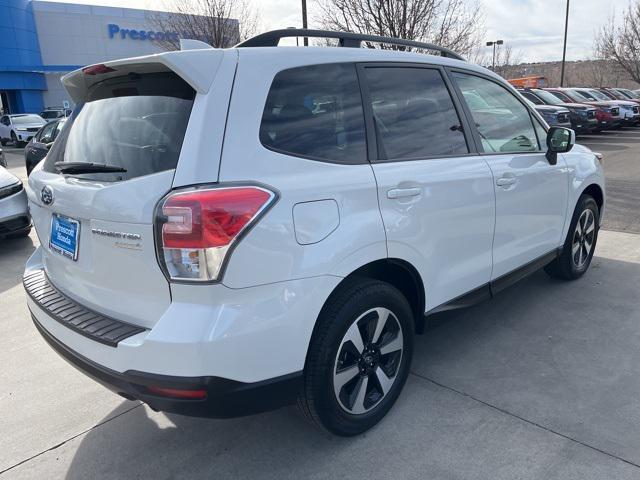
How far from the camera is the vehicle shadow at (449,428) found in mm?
2496

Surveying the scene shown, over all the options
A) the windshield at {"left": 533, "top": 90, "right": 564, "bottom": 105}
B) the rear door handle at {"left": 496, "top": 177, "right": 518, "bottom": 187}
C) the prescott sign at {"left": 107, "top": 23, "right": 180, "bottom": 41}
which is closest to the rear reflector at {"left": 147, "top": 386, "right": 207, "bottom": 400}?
the rear door handle at {"left": 496, "top": 177, "right": 518, "bottom": 187}

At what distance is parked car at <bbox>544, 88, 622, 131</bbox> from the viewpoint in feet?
61.6

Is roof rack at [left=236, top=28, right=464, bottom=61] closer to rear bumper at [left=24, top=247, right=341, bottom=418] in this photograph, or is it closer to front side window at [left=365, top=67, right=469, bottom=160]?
front side window at [left=365, top=67, right=469, bottom=160]

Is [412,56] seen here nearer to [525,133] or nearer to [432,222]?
[432,222]

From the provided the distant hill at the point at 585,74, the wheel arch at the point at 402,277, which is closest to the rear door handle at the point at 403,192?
the wheel arch at the point at 402,277

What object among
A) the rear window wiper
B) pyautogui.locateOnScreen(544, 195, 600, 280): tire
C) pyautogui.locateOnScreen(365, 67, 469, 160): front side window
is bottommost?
pyautogui.locateOnScreen(544, 195, 600, 280): tire

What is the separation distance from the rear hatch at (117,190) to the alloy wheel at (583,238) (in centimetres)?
368

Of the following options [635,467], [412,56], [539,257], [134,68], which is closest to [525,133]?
[539,257]

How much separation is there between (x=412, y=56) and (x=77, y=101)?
1.93 m

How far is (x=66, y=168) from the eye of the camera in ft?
8.20

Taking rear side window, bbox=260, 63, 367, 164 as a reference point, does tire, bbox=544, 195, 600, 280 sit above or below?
below

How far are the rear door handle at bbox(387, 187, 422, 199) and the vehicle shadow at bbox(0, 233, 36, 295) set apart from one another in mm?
4346

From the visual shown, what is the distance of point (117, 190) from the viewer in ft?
7.07

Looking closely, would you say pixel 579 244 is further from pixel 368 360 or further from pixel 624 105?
pixel 624 105
